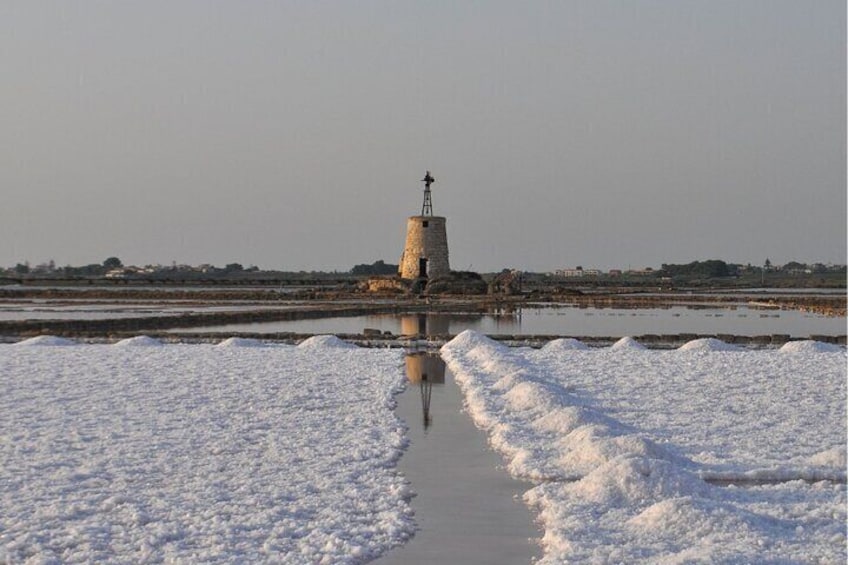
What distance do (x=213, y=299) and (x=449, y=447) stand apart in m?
38.3

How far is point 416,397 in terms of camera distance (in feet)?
37.1

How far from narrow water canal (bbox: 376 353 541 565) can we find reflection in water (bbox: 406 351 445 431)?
352 mm

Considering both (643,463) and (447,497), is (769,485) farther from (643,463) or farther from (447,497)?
(447,497)

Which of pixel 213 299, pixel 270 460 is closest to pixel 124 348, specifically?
pixel 270 460

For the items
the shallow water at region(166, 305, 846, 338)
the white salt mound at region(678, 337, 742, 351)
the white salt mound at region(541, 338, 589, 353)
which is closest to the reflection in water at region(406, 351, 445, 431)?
the white salt mound at region(541, 338, 589, 353)

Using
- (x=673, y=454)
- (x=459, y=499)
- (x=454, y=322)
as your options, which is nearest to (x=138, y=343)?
(x=454, y=322)

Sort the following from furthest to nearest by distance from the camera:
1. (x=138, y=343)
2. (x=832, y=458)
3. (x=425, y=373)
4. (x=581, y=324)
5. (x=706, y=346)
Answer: (x=581, y=324) < (x=138, y=343) < (x=706, y=346) < (x=425, y=373) < (x=832, y=458)

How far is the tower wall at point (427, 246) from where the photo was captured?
44375 millimetres

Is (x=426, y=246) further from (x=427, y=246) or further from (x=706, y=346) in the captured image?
(x=706, y=346)

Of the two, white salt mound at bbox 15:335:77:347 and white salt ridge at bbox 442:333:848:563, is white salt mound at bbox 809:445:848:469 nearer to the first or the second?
white salt ridge at bbox 442:333:848:563

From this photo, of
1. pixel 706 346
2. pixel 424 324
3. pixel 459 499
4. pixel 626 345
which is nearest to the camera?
pixel 459 499

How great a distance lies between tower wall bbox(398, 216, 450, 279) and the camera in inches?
1747

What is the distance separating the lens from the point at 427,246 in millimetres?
44906

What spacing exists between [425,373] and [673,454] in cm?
657
